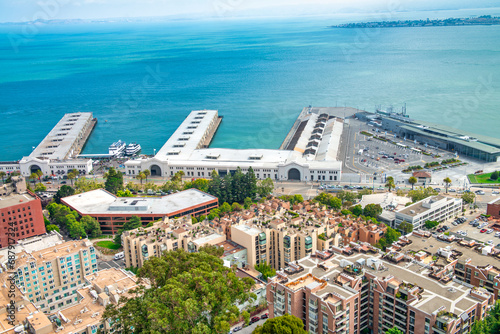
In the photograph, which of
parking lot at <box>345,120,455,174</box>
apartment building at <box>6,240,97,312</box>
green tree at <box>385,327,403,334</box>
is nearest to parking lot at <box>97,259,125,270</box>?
apartment building at <box>6,240,97,312</box>

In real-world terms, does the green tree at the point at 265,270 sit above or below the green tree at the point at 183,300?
below

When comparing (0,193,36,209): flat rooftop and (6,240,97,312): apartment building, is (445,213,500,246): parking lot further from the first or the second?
(0,193,36,209): flat rooftop

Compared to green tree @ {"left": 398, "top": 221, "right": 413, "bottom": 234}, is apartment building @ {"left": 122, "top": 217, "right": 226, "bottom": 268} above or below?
above

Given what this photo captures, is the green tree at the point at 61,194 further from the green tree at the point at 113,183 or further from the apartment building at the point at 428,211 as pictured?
the apartment building at the point at 428,211

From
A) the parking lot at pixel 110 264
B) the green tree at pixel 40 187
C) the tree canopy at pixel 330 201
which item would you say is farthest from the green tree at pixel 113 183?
the tree canopy at pixel 330 201

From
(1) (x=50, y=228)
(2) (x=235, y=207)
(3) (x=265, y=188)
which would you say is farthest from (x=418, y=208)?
(1) (x=50, y=228)
